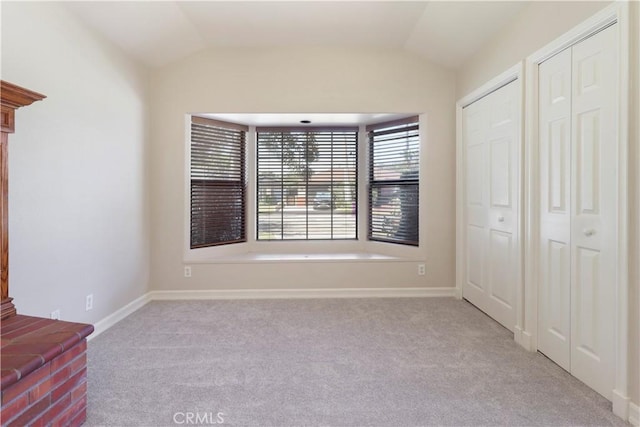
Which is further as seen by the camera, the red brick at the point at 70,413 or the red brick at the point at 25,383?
the red brick at the point at 70,413

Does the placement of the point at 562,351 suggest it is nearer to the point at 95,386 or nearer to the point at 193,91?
the point at 95,386

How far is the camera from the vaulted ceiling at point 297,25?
2.72 metres

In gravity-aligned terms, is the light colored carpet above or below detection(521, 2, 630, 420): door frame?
below

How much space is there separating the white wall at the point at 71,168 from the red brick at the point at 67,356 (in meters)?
0.83

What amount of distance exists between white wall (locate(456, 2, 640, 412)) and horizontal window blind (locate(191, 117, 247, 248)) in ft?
9.09

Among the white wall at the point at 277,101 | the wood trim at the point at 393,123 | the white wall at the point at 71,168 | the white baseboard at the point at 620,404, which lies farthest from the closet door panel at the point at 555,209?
the white wall at the point at 71,168

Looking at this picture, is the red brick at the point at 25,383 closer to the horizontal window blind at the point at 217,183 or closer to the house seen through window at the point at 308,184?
the horizontal window blind at the point at 217,183

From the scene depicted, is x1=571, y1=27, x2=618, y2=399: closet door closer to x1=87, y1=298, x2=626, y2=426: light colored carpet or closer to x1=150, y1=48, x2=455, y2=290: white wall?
x1=87, y1=298, x2=626, y2=426: light colored carpet

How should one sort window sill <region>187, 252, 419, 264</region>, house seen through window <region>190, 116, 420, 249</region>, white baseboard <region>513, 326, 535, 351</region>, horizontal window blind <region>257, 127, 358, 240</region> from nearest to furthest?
white baseboard <region>513, 326, 535, 351</region> → window sill <region>187, 252, 419, 264</region> → house seen through window <region>190, 116, 420, 249</region> → horizontal window blind <region>257, 127, 358, 240</region>

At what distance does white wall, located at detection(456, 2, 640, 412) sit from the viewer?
1.61 m

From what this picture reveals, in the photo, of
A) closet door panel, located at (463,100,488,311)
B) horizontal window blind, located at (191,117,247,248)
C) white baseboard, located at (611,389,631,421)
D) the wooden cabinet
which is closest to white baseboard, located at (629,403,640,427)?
→ white baseboard, located at (611,389,631,421)

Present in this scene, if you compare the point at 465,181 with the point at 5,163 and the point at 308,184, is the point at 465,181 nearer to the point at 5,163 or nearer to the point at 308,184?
the point at 308,184

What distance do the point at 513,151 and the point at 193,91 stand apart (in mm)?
3245

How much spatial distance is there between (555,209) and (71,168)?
11.4 ft
